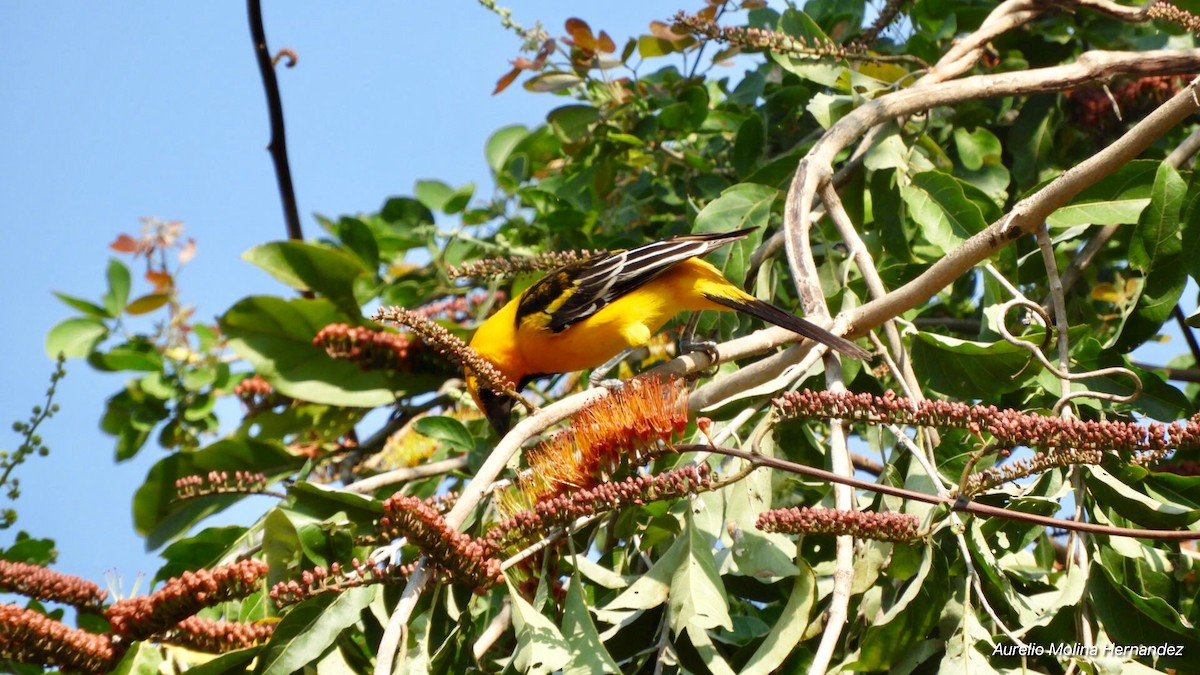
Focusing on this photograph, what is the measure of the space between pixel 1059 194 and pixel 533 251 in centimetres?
→ 264

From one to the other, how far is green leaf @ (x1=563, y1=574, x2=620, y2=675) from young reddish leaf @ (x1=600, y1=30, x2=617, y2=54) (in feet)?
8.55

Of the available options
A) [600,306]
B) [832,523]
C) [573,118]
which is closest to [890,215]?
[600,306]

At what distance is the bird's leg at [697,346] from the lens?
131 inches

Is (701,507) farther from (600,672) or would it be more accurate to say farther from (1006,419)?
(1006,419)

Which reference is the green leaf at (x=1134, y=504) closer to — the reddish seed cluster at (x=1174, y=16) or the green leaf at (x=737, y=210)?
the reddish seed cluster at (x=1174, y=16)

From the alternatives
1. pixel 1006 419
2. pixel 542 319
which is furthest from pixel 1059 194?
pixel 542 319

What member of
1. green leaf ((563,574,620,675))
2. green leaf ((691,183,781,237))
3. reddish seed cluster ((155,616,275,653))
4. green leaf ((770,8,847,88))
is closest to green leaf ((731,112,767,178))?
green leaf ((770,8,847,88))

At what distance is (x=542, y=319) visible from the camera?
14.8ft

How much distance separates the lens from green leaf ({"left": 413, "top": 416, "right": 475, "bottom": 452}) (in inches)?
145

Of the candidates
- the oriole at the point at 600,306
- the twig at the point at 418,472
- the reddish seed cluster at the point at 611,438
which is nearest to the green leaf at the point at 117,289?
the oriole at the point at 600,306

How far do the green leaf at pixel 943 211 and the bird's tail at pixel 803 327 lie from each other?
1.86ft

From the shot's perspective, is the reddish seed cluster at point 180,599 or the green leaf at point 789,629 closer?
the reddish seed cluster at point 180,599

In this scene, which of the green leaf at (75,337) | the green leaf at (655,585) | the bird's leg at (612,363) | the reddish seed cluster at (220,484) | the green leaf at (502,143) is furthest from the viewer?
the green leaf at (502,143)

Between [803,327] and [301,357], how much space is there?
8.22 ft
